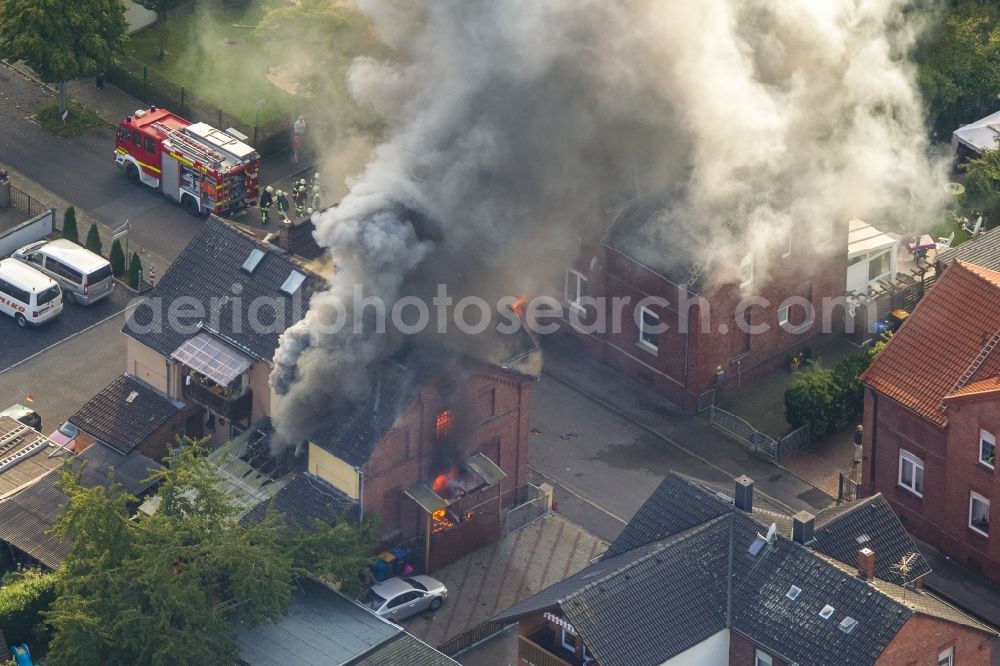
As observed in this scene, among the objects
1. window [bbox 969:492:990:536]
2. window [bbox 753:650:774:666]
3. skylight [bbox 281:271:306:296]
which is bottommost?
window [bbox 969:492:990:536]

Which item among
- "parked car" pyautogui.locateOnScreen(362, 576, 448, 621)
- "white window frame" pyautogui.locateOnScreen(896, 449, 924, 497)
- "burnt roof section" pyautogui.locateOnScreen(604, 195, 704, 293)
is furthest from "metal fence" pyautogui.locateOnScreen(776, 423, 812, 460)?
"parked car" pyautogui.locateOnScreen(362, 576, 448, 621)

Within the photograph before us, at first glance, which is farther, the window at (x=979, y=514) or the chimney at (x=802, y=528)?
the window at (x=979, y=514)

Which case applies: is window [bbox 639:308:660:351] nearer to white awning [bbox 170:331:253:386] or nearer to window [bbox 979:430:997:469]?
window [bbox 979:430:997:469]

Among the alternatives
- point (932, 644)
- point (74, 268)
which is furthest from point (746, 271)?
point (74, 268)

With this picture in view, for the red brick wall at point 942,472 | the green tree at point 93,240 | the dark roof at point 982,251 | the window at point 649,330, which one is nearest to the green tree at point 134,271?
the green tree at point 93,240

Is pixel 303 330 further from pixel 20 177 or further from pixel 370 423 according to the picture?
pixel 20 177

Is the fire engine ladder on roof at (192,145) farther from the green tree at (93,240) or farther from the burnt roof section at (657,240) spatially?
A: the burnt roof section at (657,240)

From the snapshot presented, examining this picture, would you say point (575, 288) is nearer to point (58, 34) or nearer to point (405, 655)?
point (405, 655)
